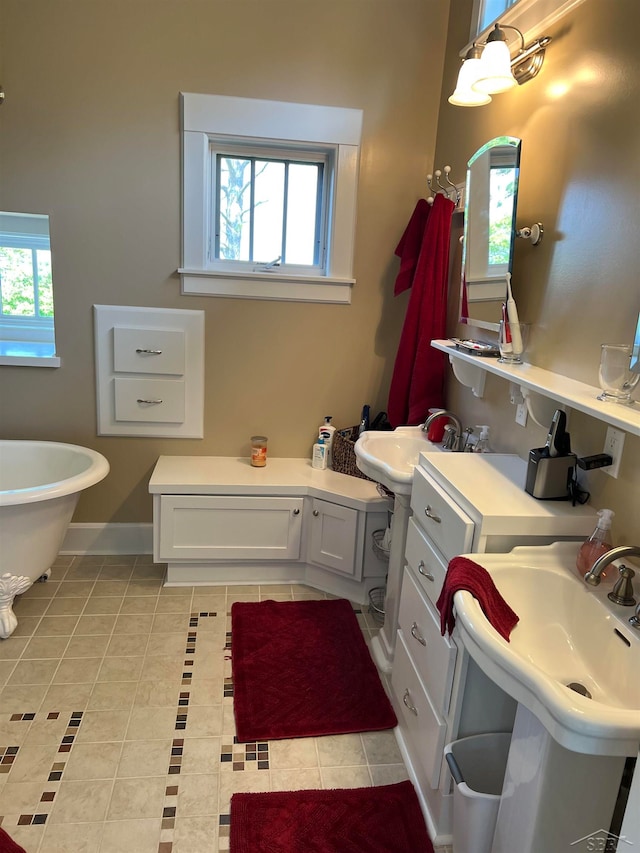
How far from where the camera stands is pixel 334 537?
9.21 ft

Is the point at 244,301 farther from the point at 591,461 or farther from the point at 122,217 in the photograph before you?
the point at 591,461

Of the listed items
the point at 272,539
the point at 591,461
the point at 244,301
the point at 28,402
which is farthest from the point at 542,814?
the point at 28,402

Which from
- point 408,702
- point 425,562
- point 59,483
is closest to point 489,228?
point 425,562

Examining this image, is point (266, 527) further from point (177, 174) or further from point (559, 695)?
point (559, 695)

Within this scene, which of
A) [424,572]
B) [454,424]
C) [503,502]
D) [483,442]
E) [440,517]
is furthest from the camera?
[454,424]

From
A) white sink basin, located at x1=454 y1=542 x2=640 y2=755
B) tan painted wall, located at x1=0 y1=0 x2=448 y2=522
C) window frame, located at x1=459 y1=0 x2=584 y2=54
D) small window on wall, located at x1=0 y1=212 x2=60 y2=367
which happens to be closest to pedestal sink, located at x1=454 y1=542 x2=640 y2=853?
white sink basin, located at x1=454 y1=542 x2=640 y2=755

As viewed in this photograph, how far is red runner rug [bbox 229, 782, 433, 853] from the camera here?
1.64 metres

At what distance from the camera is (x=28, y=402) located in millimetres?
2957

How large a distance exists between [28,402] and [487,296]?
223cm

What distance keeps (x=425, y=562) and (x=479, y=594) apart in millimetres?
504

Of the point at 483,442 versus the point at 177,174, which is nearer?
the point at 483,442

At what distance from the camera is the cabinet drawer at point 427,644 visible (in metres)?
1.60

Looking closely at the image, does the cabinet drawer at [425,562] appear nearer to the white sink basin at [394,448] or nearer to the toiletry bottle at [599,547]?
the white sink basin at [394,448]

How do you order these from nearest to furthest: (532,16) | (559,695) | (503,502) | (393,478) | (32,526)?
1. (559,695)
2. (503,502)
3. (532,16)
4. (393,478)
5. (32,526)
